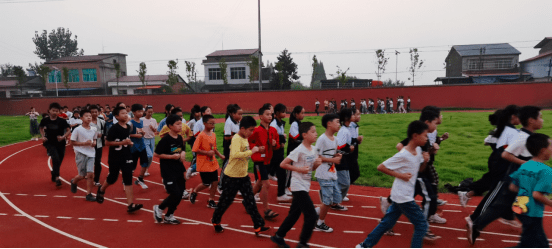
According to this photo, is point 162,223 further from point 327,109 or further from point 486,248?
point 327,109

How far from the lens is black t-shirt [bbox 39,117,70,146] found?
25.3 ft

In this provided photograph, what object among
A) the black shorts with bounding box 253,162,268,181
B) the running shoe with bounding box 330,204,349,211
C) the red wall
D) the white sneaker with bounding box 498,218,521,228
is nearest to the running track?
the white sneaker with bounding box 498,218,521,228

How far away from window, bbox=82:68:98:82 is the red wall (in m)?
19.0

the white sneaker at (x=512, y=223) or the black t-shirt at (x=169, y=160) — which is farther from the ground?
the black t-shirt at (x=169, y=160)

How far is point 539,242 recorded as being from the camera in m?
3.46

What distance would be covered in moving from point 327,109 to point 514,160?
84.6 ft

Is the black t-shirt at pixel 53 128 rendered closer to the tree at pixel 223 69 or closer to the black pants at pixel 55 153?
the black pants at pixel 55 153

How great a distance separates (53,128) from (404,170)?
7702 mm

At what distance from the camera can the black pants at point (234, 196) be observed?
4.82 metres

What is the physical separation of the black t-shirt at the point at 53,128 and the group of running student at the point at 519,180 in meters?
8.37

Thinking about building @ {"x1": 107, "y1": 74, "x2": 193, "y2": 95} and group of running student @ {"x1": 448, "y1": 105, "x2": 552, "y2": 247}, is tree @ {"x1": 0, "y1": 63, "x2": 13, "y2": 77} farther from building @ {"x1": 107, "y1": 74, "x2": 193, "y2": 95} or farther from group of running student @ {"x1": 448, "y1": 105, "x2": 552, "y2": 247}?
group of running student @ {"x1": 448, "y1": 105, "x2": 552, "y2": 247}

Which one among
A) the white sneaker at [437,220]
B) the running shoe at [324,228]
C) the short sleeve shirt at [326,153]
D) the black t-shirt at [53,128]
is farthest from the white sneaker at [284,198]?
the black t-shirt at [53,128]

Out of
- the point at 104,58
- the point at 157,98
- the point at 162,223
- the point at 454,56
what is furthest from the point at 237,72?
the point at 162,223

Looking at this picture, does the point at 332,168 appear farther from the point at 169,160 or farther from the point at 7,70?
the point at 7,70
